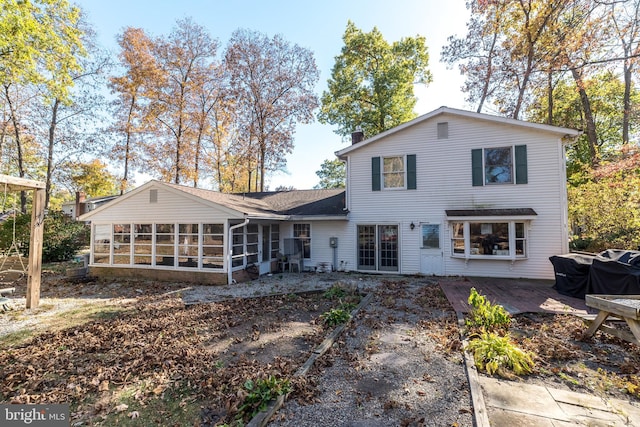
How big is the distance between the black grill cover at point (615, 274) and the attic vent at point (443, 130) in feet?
19.7

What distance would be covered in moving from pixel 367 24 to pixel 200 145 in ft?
50.7

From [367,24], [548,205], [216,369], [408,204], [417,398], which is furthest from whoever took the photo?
[367,24]

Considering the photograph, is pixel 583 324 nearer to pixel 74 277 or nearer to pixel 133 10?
pixel 74 277

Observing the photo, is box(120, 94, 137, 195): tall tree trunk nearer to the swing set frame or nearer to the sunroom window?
the swing set frame

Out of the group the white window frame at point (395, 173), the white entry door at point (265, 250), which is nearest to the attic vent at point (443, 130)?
the white window frame at point (395, 173)

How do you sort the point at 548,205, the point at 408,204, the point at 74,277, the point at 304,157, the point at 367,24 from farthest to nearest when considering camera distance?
the point at 304,157 < the point at 367,24 < the point at 408,204 < the point at 74,277 < the point at 548,205

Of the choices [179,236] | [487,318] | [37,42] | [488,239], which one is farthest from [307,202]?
[37,42]

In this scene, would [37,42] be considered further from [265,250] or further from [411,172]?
[411,172]

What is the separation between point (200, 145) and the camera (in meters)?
22.5

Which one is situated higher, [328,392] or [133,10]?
[133,10]

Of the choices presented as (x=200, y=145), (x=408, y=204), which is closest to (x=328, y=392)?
(x=408, y=204)

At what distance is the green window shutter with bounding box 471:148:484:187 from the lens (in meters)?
10.6

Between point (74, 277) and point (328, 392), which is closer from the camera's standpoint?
point (328, 392)

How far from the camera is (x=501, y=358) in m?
4.00
